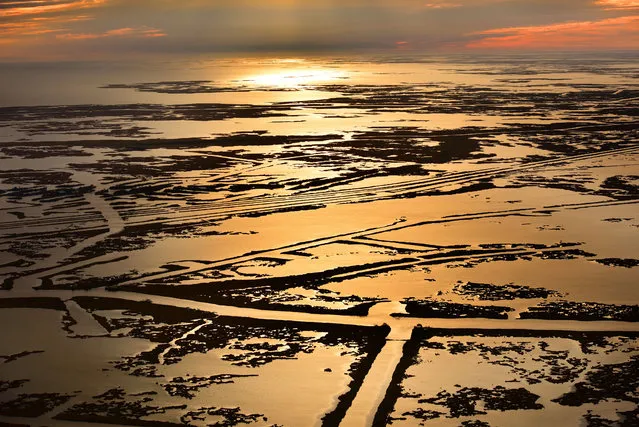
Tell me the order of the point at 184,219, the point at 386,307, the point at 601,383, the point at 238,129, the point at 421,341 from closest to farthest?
the point at 601,383 < the point at 421,341 < the point at 386,307 < the point at 184,219 < the point at 238,129

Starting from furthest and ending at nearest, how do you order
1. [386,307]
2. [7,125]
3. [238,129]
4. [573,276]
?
[7,125]
[238,129]
[573,276]
[386,307]

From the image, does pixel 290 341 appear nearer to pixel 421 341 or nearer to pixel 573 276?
pixel 421 341

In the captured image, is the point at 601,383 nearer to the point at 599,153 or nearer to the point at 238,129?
the point at 599,153

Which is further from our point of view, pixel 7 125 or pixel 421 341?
pixel 7 125

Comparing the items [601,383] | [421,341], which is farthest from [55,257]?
[601,383]

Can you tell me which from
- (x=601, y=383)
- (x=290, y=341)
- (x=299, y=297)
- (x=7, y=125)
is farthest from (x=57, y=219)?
(x=7, y=125)

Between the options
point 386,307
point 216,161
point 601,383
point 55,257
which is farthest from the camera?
point 216,161
